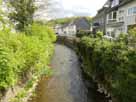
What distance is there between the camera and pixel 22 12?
2431cm

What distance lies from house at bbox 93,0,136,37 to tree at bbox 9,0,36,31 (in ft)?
41.5

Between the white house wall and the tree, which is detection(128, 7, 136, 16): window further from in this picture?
the tree

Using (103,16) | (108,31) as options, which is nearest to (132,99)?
(108,31)

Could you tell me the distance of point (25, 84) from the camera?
12.9 metres

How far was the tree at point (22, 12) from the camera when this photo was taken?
76.8ft

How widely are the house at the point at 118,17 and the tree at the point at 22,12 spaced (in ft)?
41.5

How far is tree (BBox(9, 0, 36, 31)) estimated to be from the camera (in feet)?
76.8

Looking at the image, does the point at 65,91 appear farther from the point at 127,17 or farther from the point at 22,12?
the point at 127,17

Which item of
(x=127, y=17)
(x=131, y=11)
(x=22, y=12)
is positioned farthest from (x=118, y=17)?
(x=22, y=12)

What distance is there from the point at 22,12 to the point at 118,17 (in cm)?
1612

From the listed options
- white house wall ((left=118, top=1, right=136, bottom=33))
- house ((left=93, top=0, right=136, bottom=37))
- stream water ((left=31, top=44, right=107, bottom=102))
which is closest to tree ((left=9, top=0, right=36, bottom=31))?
stream water ((left=31, top=44, right=107, bottom=102))

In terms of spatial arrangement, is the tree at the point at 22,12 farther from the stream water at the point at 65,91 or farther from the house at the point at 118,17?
the house at the point at 118,17

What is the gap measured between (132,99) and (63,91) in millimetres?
6847

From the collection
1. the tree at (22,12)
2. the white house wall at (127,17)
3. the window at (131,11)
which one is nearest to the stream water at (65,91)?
the tree at (22,12)
